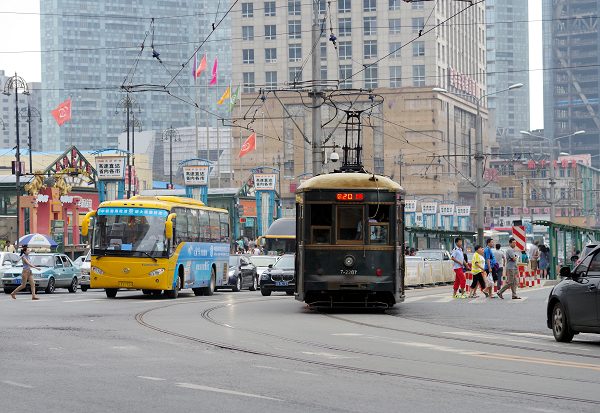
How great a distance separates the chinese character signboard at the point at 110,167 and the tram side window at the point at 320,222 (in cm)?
4263

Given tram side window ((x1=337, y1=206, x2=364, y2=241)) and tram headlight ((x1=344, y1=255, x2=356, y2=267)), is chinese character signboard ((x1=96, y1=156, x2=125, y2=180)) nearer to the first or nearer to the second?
tram side window ((x1=337, y1=206, x2=364, y2=241))

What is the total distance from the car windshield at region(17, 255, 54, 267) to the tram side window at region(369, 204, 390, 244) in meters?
20.5

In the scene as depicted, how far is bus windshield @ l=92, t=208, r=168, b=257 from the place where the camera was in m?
35.1

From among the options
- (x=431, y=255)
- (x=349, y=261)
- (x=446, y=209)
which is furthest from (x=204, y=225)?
(x=446, y=209)

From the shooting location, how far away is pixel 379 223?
26.8 m

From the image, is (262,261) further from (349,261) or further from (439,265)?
(349,261)

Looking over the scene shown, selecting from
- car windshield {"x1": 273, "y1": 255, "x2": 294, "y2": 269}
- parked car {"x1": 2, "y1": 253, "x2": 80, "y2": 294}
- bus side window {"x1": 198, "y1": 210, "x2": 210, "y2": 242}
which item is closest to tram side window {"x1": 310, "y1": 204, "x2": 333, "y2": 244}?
bus side window {"x1": 198, "y1": 210, "x2": 210, "y2": 242}

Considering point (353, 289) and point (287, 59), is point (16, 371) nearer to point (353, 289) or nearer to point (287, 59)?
point (353, 289)

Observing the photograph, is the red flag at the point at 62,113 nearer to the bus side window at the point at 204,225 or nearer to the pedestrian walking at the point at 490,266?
the bus side window at the point at 204,225

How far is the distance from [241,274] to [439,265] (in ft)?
32.4

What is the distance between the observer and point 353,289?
26.6 m

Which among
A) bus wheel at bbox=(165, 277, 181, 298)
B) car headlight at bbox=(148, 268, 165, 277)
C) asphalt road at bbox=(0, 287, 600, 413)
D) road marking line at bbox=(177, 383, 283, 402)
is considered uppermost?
car headlight at bbox=(148, 268, 165, 277)

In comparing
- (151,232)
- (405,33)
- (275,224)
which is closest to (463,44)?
(405,33)

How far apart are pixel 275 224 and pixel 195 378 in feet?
166
